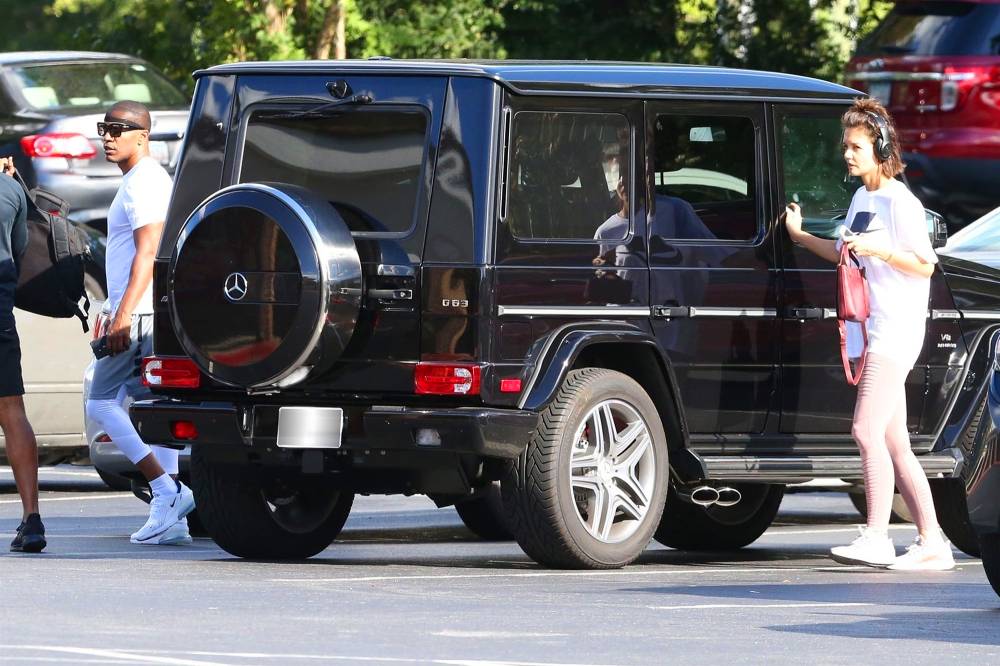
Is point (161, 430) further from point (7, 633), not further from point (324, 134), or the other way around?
point (7, 633)

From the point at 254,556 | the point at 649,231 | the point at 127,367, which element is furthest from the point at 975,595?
the point at 127,367

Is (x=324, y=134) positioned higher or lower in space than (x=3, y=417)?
higher

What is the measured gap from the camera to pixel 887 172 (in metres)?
10.2

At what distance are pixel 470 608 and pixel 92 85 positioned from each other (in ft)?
40.0

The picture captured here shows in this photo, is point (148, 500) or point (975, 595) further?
point (148, 500)

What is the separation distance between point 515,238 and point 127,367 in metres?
2.54

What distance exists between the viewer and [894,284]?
1012cm

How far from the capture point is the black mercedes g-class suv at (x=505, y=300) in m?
9.59

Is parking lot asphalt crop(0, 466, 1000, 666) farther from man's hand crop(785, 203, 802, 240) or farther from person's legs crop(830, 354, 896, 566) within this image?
man's hand crop(785, 203, 802, 240)

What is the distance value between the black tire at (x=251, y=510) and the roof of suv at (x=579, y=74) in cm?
166

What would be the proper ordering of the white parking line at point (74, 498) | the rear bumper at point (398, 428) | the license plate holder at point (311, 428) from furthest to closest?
the white parking line at point (74, 498), the license plate holder at point (311, 428), the rear bumper at point (398, 428)

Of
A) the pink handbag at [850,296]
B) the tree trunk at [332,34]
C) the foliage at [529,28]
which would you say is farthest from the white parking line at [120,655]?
the tree trunk at [332,34]

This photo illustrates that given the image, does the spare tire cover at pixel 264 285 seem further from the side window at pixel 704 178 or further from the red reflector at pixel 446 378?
the side window at pixel 704 178

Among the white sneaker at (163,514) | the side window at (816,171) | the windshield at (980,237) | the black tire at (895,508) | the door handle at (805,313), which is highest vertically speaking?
the side window at (816,171)
